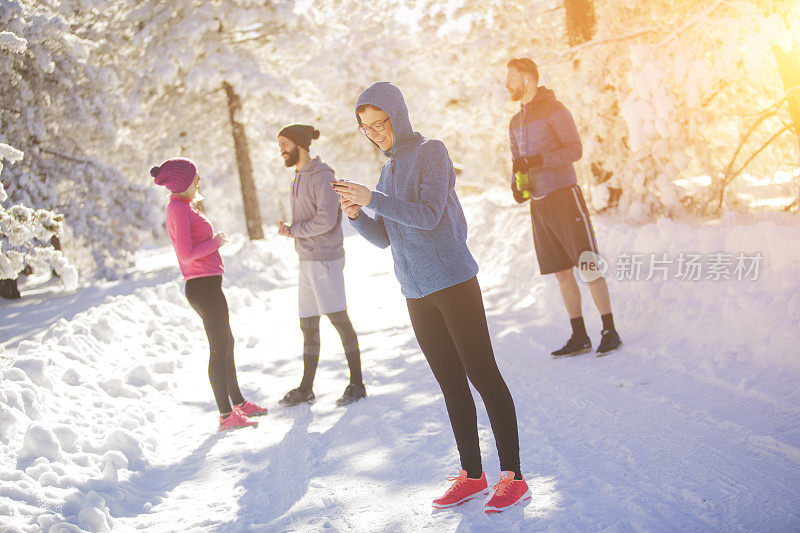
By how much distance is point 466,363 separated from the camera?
3.32 meters

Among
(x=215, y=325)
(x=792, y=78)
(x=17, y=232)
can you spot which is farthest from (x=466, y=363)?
(x=792, y=78)

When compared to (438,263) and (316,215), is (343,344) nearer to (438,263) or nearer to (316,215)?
(316,215)

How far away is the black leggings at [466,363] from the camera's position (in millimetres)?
3270

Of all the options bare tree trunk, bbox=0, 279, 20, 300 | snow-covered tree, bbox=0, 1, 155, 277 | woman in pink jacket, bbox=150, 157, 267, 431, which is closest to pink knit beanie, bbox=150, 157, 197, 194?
woman in pink jacket, bbox=150, 157, 267, 431

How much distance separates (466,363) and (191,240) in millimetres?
2734

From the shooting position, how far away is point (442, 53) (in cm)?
1427

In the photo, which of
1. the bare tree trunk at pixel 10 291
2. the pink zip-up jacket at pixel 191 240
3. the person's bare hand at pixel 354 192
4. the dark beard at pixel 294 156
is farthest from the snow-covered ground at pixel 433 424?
the bare tree trunk at pixel 10 291

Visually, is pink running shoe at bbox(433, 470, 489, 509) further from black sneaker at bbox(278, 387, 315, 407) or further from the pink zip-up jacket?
the pink zip-up jacket

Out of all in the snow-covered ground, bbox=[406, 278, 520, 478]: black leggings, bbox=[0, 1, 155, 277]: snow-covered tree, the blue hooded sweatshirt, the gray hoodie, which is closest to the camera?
the blue hooded sweatshirt

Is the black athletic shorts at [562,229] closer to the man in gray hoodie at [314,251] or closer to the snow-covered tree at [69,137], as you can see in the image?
the man in gray hoodie at [314,251]

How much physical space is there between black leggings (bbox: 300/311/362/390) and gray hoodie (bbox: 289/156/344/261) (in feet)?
1.76

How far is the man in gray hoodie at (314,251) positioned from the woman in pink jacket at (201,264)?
59cm

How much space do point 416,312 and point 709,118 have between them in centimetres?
764

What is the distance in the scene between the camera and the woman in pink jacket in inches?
201
